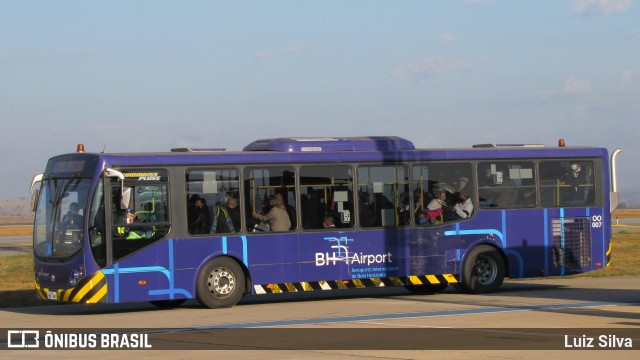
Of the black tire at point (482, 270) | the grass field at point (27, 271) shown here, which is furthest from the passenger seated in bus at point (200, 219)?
the black tire at point (482, 270)

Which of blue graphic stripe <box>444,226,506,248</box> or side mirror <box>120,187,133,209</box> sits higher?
side mirror <box>120,187,133,209</box>

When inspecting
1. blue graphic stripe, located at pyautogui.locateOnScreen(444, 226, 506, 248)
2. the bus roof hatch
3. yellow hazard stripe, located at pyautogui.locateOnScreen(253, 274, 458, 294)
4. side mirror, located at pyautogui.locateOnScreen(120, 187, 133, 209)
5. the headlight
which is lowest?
yellow hazard stripe, located at pyautogui.locateOnScreen(253, 274, 458, 294)

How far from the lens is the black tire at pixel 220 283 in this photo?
1952 cm

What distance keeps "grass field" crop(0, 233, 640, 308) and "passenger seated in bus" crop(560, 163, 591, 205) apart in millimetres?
5009

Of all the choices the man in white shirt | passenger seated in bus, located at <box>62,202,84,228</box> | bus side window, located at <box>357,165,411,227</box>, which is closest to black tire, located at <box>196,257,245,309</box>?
passenger seated in bus, located at <box>62,202,84,228</box>

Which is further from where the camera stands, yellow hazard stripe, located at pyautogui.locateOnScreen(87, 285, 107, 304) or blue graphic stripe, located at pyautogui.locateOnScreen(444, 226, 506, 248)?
blue graphic stripe, located at pyautogui.locateOnScreen(444, 226, 506, 248)

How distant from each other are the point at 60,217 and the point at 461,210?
7609 mm

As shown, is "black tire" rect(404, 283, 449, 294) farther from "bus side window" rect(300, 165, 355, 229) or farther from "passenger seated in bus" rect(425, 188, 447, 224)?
"bus side window" rect(300, 165, 355, 229)

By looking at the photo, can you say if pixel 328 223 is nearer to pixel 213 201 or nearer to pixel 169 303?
pixel 213 201

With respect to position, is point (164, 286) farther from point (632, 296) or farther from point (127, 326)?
point (632, 296)

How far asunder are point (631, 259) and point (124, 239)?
59.9 feet

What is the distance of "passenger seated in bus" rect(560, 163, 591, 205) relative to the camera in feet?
75.0

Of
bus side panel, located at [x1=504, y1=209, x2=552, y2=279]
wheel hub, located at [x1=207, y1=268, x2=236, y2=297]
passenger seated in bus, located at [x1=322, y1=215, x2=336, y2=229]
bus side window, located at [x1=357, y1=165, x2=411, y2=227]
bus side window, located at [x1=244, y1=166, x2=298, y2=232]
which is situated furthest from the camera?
bus side panel, located at [x1=504, y1=209, x2=552, y2=279]

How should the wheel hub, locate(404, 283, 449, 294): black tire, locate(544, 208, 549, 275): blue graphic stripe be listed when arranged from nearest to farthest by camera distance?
the wheel hub
locate(544, 208, 549, 275): blue graphic stripe
locate(404, 283, 449, 294): black tire
